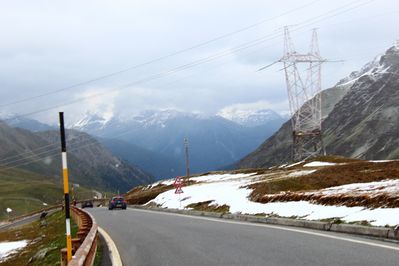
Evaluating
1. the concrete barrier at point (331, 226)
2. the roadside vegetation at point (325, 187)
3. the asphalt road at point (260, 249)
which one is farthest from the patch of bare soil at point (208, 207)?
the asphalt road at point (260, 249)

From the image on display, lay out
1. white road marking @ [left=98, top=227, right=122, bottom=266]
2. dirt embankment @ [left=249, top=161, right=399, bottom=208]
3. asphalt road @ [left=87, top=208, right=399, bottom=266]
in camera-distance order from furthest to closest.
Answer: dirt embankment @ [left=249, top=161, right=399, bottom=208] < white road marking @ [left=98, top=227, right=122, bottom=266] < asphalt road @ [left=87, top=208, right=399, bottom=266]

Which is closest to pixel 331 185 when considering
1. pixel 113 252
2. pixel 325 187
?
pixel 325 187

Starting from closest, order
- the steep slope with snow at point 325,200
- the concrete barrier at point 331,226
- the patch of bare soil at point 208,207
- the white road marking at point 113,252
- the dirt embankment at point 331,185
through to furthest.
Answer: the white road marking at point 113,252 < the concrete barrier at point 331,226 < the steep slope with snow at point 325,200 < the dirt embankment at point 331,185 < the patch of bare soil at point 208,207

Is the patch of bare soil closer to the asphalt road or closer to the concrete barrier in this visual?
the concrete barrier

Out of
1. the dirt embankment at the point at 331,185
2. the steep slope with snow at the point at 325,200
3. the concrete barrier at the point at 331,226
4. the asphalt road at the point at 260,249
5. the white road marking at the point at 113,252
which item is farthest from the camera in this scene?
the dirt embankment at the point at 331,185

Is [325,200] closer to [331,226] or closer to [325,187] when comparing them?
[331,226]

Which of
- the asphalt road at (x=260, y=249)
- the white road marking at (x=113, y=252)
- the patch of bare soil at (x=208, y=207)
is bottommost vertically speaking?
the patch of bare soil at (x=208, y=207)

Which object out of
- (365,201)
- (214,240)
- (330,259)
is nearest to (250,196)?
(365,201)

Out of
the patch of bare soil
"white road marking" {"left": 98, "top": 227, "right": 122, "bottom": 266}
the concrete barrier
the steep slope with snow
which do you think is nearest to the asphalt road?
"white road marking" {"left": 98, "top": 227, "right": 122, "bottom": 266}

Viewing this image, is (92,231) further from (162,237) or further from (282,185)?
(282,185)

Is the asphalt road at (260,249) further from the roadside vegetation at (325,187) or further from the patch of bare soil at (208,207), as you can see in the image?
the patch of bare soil at (208,207)

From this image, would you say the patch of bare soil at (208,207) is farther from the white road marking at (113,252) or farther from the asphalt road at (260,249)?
the asphalt road at (260,249)

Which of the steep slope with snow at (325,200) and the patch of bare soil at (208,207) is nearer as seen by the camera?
the steep slope with snow at (325,200)

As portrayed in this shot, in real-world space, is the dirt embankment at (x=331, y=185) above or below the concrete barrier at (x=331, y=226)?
above
